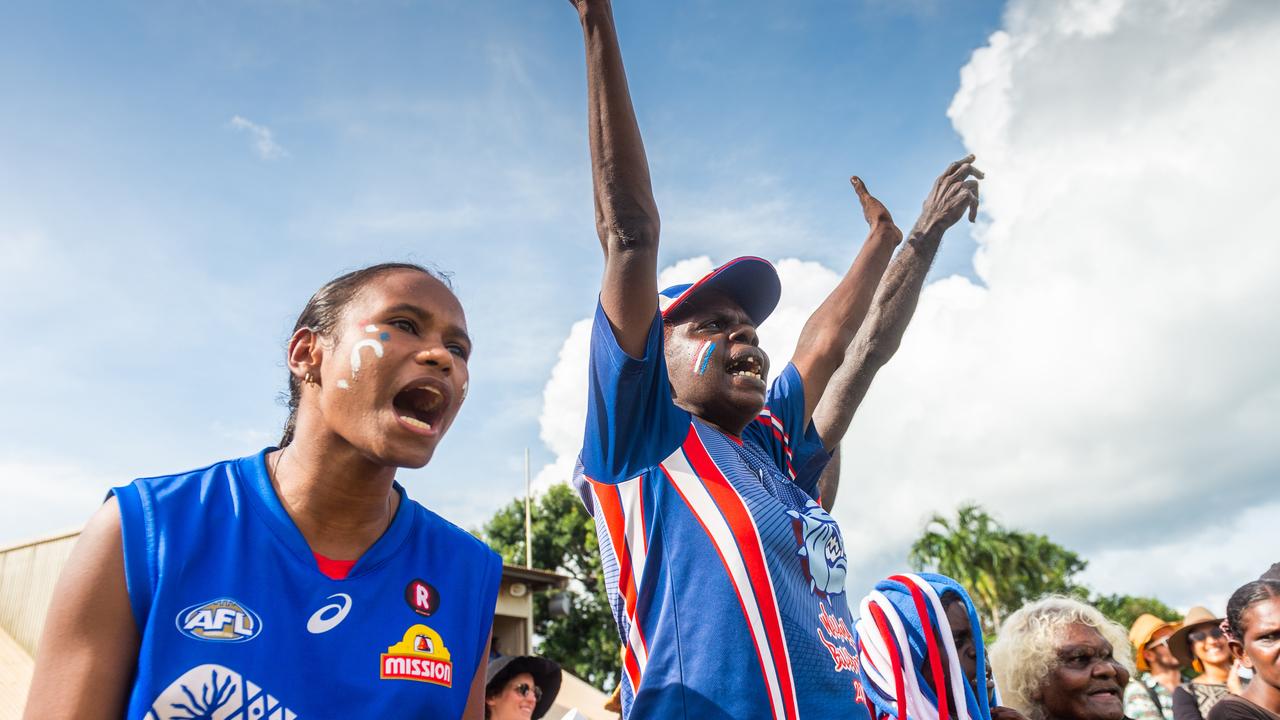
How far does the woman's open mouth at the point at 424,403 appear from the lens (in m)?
2.05

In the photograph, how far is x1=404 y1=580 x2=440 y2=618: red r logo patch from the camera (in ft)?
6.76

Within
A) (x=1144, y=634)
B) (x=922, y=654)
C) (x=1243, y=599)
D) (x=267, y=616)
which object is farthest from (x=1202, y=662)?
(x=267, y=616)

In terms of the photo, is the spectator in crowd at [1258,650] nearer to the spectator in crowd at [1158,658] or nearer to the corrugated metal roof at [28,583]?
the spectator in crowd at [1158,658]

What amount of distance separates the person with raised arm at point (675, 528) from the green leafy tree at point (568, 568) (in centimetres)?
2540

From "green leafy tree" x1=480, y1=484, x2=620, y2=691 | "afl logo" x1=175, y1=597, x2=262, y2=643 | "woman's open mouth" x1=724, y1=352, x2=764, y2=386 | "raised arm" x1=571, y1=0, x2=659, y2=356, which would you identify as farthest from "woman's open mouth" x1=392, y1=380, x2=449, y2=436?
"green leafy tree" x1=480, y1=484, x2=620, y2=691

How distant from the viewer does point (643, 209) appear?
2.58m

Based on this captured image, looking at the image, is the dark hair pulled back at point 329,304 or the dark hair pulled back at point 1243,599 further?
the dark hair pulled back at point 1243,599

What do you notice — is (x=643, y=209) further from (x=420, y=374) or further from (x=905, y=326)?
(x=905, y=326)

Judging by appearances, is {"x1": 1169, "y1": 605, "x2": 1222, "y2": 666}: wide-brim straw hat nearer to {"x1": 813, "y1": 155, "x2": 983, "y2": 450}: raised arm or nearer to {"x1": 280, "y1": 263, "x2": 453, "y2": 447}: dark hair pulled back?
{"x1": 813, "y1": 155, "x2": 983, "y2": 450}: raised arm

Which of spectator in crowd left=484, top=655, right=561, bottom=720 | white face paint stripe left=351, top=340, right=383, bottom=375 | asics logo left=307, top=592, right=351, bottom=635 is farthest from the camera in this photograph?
spectator in crowd left=484, top=655, right=561, bottom=720

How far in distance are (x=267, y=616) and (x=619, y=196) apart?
1.40 metres

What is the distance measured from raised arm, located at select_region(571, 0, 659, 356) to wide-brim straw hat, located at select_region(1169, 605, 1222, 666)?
6364 millimetres

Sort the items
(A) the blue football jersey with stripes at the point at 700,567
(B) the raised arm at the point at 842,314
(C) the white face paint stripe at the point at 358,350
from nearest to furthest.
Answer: (C) the white face paint stripe at the point at 358,350
(A) the blue football jersey with stripes at the point at 700,567
(B) the raised arm at the point at 842,314

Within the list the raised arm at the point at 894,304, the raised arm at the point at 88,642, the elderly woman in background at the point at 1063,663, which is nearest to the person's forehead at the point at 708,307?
the raised arm at the point at 894,304
